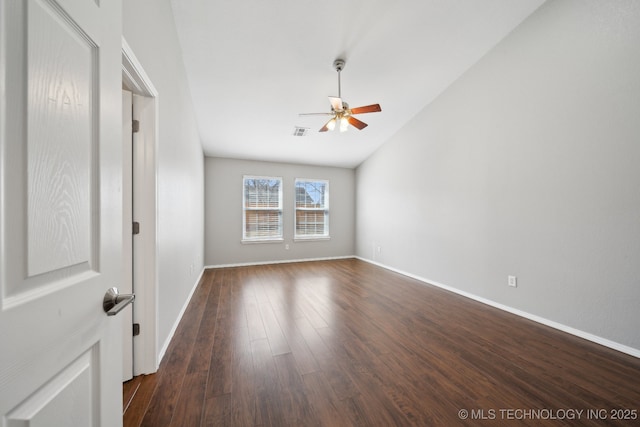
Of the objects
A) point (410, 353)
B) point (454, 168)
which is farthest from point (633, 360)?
point (454, 168)

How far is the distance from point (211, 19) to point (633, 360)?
4.65 metres

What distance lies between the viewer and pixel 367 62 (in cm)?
299

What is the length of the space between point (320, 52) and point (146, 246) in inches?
106

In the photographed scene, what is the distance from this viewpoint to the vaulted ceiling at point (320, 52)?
2.35m

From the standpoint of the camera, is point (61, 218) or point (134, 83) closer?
point (61, 218)

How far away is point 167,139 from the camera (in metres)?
2.06

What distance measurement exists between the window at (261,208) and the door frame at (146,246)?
369 centimetres

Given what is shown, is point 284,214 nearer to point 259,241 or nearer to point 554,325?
point 259,241

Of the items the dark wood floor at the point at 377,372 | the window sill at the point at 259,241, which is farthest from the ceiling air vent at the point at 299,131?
the dark wood floor at the point at 377,372

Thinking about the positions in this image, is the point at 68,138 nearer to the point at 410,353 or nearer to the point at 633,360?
the point at 410,353

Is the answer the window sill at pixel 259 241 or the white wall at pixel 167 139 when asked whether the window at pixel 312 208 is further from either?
the white wall at pixel 167 139

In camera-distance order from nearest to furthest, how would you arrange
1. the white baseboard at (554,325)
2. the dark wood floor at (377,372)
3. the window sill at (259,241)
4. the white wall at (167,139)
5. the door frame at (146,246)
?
the dark wood floor at (377,372)
the white wall at (167,139)
the door frame at (146,246)
the white baseboard at (554,325)
the window sill at (259,241)

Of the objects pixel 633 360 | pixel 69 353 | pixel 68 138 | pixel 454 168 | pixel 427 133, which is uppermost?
pixel 427 133

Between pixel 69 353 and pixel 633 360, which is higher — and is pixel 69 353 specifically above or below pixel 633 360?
above
